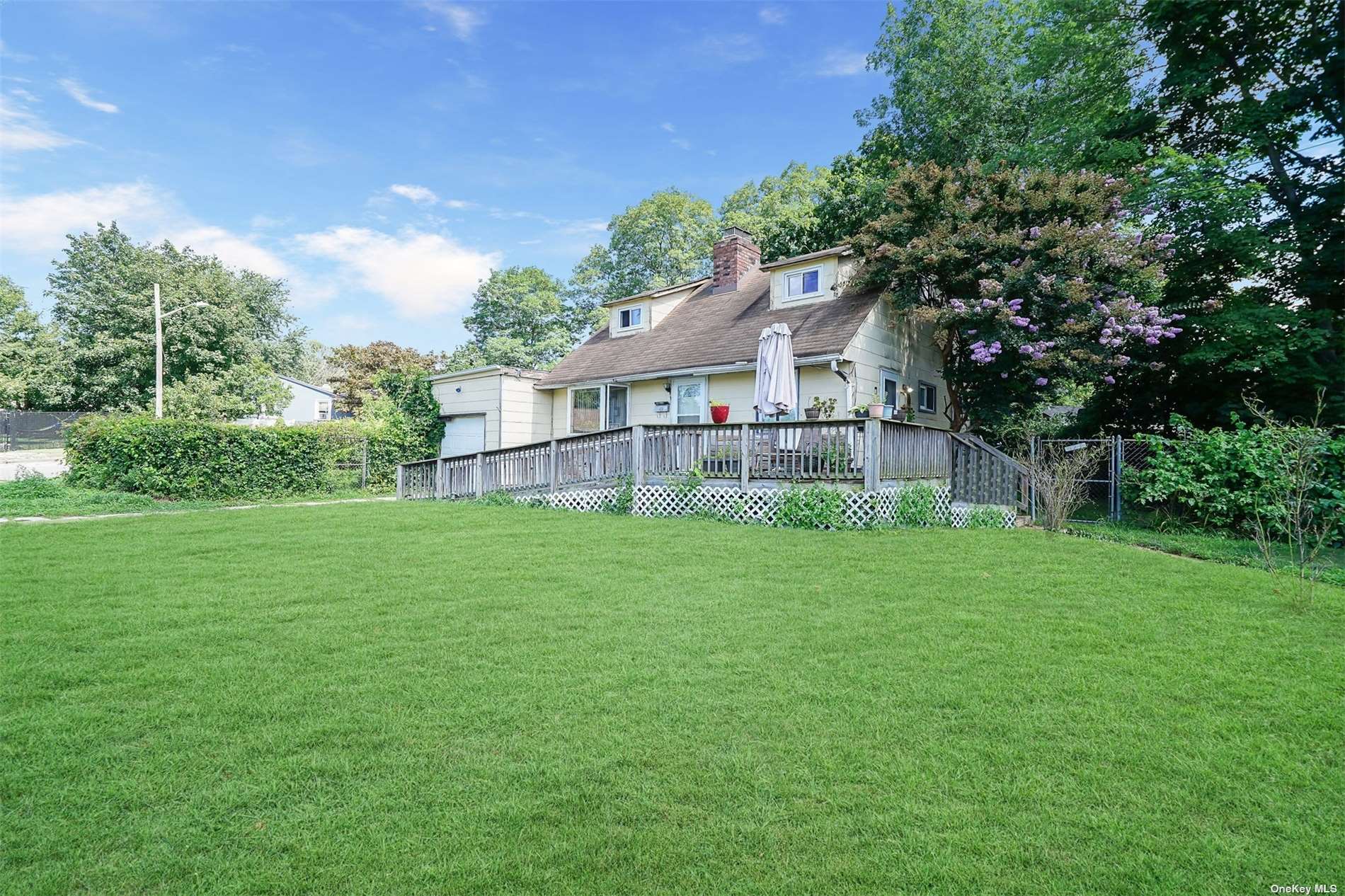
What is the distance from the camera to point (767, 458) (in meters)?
10.7

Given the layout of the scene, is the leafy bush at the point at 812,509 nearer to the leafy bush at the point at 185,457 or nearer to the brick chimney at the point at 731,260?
the brick chimney at the point at 731,260

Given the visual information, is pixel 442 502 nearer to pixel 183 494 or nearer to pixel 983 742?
pixel 183 494

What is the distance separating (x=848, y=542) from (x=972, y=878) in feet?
21.0

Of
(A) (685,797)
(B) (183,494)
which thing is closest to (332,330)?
(B) (183,494)

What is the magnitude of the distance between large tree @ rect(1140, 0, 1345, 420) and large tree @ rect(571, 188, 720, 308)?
954 inches

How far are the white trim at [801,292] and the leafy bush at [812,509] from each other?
7.71 meters

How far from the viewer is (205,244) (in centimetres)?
3338

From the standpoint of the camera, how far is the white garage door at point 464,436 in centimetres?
1970

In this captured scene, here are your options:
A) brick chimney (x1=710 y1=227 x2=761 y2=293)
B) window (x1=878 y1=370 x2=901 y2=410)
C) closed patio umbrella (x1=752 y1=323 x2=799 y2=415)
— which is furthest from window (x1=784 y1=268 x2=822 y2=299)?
closed patio umbrella (x1=752 y1=323 x2=799 y2=415)

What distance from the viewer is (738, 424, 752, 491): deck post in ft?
35.0

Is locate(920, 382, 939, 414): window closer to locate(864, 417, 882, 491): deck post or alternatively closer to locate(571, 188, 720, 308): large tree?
locate(864, 417, 882, 491): deck post

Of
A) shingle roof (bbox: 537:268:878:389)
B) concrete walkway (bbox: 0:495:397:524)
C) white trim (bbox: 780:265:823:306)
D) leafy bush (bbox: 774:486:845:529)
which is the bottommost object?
concrete walkway (bbox: 0:495:397:524)

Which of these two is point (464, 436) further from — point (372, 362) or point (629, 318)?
point (372, 362)

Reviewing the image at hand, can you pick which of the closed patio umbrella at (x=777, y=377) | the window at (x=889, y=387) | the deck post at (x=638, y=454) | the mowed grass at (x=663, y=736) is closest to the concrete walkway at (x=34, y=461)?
the deck post at (x=638, y=454)
